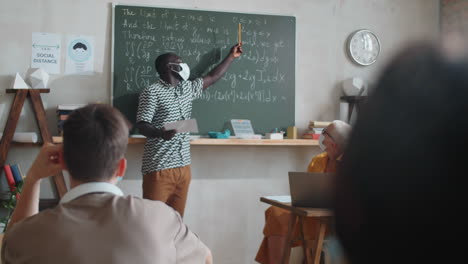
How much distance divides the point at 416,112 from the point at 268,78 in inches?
154

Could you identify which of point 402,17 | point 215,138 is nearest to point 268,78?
point 215,138

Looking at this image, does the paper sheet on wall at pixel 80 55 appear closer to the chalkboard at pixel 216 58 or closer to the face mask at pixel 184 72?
the chalkboard at pixel 216 58

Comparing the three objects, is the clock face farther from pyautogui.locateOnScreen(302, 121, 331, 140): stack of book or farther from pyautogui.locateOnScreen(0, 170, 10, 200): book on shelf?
pyautogui.locateOnScreen(0, 170, 10, 200): book on shelf

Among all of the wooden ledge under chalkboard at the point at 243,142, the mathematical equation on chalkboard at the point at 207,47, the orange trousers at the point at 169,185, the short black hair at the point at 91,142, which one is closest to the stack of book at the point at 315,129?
the wooden ledge under chalkboard at the point at 243,142

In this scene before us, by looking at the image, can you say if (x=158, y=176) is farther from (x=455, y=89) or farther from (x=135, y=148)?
(x=455, y=89)

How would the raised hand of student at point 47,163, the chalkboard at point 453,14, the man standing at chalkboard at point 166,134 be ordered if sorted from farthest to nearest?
the chalkboard at point 453,14 < the man standing at chalkboard at point 166,134 < the raised hand of student at point 47,163

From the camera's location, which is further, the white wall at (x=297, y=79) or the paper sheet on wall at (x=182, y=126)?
the white wall at (x=297, y=79)

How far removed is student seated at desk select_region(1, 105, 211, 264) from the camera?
3.32 ft

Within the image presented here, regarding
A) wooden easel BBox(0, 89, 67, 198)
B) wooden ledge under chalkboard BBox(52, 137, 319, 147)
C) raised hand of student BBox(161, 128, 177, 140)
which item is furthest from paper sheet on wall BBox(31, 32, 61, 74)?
raised hand of student BBox(161, 128, 177, 140)

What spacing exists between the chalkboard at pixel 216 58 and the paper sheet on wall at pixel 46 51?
1.46ft

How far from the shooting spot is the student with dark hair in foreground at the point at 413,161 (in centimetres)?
25

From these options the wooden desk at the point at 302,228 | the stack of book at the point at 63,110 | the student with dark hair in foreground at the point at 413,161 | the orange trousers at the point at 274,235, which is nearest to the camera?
the student with dark hair in foreground at the point at 413,161

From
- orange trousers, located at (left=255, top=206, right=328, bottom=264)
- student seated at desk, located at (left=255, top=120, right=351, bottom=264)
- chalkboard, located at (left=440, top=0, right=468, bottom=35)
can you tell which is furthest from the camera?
chalkboard, located at (left=440, top=0, right=468, bottom=35)

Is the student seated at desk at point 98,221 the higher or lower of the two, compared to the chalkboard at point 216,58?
lower
